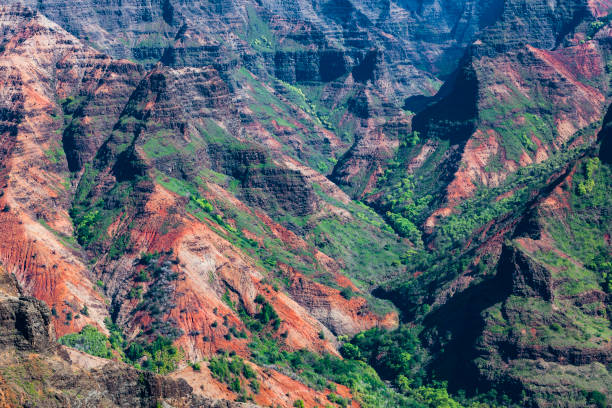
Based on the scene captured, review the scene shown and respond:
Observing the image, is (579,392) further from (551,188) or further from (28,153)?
(28,153)

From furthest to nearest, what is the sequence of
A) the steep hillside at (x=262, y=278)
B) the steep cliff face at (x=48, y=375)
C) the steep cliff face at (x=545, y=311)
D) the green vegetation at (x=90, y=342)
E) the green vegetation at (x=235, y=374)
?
the steep hillside at (x=262, y=278) < the steep cliff face at (x=545, y=311) < the green vegetation at (x=90, y=342) < the green vegetation at (x=235, y=374) < the steep cliff face at (x=48, y=375)

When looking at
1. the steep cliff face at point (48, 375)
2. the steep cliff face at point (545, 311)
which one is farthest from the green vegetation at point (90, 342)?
the steep cliff face at point (48, 375)

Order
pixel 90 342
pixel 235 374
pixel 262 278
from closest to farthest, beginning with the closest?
pixel 235 374 < pixel 90 342 < pixel 262 278

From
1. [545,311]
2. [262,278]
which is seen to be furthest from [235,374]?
[545,311]

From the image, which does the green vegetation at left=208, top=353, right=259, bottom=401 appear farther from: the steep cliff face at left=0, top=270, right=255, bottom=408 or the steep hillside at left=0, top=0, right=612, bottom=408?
the steep cliff face at left=0, top=270, right=255, bottom=408

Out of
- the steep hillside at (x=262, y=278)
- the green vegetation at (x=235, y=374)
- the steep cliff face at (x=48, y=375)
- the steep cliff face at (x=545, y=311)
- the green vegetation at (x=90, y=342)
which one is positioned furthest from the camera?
the steep hillside at (x=262, y=278)

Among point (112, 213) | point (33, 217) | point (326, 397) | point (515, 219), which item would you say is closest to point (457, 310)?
point (515, 219)

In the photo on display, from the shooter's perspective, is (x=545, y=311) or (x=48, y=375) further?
(x=545, y=311)

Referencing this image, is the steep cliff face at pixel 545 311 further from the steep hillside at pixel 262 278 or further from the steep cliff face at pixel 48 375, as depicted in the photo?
the steep cliff face at pixel 48 375

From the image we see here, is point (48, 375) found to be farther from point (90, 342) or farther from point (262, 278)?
point (262, 278)

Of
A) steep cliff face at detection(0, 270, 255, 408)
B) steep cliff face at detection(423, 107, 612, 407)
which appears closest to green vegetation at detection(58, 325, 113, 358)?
steep cliff face at detection(423, 107, 612, 407)

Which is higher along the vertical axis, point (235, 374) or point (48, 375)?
point (48, 375)
